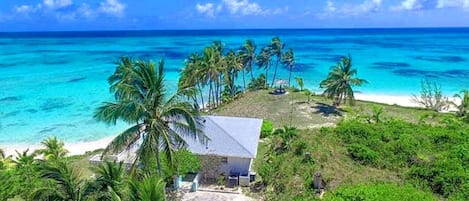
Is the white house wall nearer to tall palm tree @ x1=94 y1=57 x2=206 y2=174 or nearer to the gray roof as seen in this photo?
the gray roof

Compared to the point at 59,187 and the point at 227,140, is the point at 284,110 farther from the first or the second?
the point at 59,187

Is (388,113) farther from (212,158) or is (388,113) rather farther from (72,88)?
(72,88)

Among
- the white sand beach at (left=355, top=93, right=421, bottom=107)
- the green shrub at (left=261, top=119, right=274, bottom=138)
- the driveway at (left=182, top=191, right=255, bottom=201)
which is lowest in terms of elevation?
A: the driveway at (left=182, top=191, right=255, bottom=201)

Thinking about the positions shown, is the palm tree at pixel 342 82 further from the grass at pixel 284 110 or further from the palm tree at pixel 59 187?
the palm tree at pixel 59 187

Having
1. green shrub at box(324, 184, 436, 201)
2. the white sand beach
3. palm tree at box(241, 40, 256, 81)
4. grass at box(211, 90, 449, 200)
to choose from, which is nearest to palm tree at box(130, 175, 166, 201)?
green shrub at box(324, 184, 436, 201)

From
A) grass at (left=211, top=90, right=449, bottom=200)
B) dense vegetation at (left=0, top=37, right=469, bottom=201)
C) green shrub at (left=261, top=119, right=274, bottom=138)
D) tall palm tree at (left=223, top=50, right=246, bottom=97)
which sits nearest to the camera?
dense vegetation at (left=0, top=37, right=469, bottom=201)

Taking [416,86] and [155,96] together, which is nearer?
[155,96]

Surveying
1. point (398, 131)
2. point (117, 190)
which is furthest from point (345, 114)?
point (117, 190)

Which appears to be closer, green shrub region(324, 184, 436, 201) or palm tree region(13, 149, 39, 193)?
green shrub region(324, 184, 436, 201)
